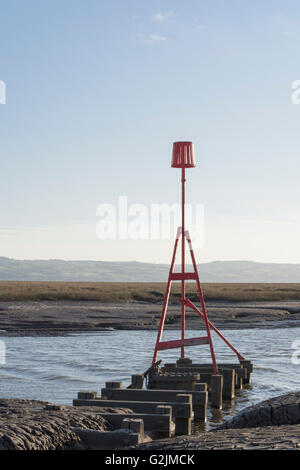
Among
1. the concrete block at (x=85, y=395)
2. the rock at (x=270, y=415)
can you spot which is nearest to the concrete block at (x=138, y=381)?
the concrete block at (x=85, y=395)

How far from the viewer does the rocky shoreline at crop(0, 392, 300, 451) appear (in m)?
8.75

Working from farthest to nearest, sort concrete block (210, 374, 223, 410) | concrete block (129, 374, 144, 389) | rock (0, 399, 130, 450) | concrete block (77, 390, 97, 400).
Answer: concrete block (210, 374, 223, 410) → concrete block (129, 374, 144, 389) → concrete block (77, 390, 97, 400) → rock (0, 399, 130, 450)

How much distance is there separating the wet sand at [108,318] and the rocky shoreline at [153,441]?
26.6 metres

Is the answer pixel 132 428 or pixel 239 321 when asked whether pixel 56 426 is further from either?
pixel 239 321

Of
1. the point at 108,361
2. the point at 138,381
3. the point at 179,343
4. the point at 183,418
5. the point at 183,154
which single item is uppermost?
the point at 183,154

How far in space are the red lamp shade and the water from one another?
7143mm

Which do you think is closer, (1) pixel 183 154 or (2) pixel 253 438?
(2) pixel 253 438

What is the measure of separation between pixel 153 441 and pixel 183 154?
412 inches

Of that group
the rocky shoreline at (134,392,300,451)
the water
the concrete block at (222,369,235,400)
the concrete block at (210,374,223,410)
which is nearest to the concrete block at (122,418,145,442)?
the rocky shoreline at (134,392,300,451)

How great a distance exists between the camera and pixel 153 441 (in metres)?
10.0

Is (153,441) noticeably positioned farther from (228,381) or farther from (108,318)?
(108,318)

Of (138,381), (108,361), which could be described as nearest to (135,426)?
(138,381)

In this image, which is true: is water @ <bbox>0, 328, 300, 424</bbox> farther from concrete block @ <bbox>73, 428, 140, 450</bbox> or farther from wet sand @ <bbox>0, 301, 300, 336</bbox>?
concrete block @ <bbox>73, 428, 140, 450</bbox>

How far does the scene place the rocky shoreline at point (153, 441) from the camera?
28.7 feet
